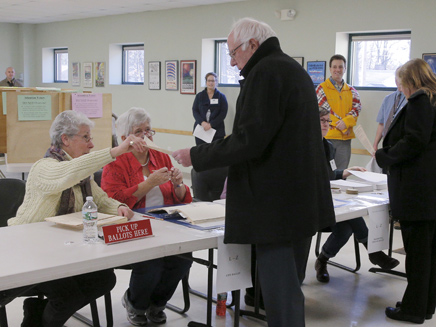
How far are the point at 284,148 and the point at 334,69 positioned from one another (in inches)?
173

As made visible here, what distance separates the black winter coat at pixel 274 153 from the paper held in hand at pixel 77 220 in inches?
23.2

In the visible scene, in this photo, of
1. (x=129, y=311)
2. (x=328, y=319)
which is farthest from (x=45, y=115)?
(x=328, y=319)

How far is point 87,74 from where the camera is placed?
461 inches

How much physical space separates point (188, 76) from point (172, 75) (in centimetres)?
42

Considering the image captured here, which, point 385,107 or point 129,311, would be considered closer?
point 129,311

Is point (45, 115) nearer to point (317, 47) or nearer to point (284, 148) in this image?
point (284, 148)

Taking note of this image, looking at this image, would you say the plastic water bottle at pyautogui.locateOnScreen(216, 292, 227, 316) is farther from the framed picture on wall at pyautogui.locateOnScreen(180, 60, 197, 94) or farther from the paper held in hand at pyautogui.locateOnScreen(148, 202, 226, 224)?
the framed picture on wall at pyautogui.locateOnScreen(180, 60, 197, 94)

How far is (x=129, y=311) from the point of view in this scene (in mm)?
3193

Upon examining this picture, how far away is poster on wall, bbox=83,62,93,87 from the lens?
11.6m

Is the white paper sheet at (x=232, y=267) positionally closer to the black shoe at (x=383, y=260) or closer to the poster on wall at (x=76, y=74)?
the black shoe at (x=383, y=260)

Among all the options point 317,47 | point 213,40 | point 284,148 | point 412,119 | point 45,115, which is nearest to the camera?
A: point 284,148

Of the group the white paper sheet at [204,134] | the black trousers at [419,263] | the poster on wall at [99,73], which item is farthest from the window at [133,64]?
the black trousers at [419,263]

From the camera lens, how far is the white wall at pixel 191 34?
6.82 meters

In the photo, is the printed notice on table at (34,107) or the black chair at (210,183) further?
the printed notice on table at (34,107)
